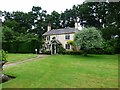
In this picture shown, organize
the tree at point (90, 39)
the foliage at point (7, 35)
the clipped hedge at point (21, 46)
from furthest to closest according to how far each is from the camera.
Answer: the foliage at point (7, 35) → the clipped hedge at point (21, 46) → the tree at point (90, 39)

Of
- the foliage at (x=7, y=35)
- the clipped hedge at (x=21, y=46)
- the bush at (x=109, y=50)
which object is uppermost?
the foliage at (x=7, y=35)

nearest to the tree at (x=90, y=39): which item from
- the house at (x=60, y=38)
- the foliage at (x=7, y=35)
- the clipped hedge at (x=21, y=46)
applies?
the house at (x=60, y=38)

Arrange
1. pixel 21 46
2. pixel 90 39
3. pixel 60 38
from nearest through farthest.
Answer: pixel 90 39 → pixel 21 46 → pixel 60 38

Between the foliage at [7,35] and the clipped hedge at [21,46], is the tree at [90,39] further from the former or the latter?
the foliage at [7,35]

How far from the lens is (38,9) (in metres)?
68.0

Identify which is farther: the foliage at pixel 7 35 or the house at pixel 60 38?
A: the foliage at pixel 7 35

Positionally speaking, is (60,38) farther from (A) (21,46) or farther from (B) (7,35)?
(B) (7,35)

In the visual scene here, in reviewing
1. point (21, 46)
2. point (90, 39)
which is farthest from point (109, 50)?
point (21, 46)

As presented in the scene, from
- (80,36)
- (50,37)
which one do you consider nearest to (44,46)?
(50,37)

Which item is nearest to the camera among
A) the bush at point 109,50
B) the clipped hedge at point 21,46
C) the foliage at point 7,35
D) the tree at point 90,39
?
the tree at point 90,39

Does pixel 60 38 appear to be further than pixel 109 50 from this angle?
Yes

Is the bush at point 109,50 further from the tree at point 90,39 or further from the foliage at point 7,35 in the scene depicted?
the foliage at point 7,35

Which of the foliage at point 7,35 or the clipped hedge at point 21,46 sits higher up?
the foliage at point 7,35

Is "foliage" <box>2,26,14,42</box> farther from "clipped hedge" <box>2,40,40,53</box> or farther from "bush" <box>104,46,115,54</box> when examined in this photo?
"bush" <box>104,46,115,54</box>
